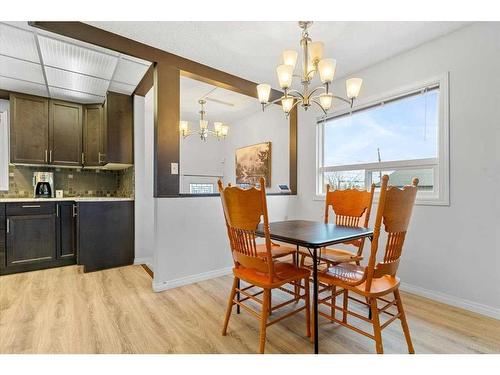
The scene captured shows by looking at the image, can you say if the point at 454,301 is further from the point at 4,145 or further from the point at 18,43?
the point at 4,145

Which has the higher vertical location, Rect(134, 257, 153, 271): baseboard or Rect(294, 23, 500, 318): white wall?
Rect(294, 23, 500, 318): white wall

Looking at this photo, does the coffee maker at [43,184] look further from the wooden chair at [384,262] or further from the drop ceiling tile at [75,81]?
the wooden chair at [384,262]

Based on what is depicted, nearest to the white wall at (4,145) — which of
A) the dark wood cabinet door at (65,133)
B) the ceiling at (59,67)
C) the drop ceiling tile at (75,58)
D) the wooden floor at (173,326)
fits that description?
the ceiling at (59,67)

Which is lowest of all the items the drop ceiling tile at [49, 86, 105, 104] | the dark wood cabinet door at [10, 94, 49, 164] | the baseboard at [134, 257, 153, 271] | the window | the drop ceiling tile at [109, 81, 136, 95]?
the baseboard at [134, 257, 153, 271]

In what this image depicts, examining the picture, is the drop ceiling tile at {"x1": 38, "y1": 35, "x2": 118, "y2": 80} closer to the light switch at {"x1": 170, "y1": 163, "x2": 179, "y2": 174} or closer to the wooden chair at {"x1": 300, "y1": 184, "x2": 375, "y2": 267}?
the light switch at {"x1": 170, "y1": 163, "x2": 179, "y2": 174}

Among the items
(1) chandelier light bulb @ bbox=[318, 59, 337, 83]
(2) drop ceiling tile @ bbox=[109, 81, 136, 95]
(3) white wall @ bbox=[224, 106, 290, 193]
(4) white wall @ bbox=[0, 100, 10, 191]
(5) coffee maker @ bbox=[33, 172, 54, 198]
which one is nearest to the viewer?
(1) chandelier light bulb @ bbox=[318, 59, 337, 83]

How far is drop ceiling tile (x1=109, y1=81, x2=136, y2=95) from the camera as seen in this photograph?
10.1ft

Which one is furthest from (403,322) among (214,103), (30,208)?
(30,208)

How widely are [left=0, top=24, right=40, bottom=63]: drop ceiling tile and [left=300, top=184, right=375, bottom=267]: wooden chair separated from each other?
3140mm

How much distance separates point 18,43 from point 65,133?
4.80 ft

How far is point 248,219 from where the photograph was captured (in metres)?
1.46

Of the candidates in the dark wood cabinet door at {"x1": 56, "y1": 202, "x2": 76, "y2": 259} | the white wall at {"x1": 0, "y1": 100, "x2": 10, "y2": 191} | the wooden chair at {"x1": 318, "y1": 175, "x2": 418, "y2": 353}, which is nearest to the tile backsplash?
the white wall at {"x1": 0, "y1": 100, "x2": 10, "y2": 191}

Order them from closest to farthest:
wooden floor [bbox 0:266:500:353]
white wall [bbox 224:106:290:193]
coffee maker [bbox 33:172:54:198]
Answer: wooden floor [bbox 0:266:500:353] → coffee maker [bbox 33:172:54:198] → white wall [bbox 224:106:290:193]

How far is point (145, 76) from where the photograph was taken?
2887mm
